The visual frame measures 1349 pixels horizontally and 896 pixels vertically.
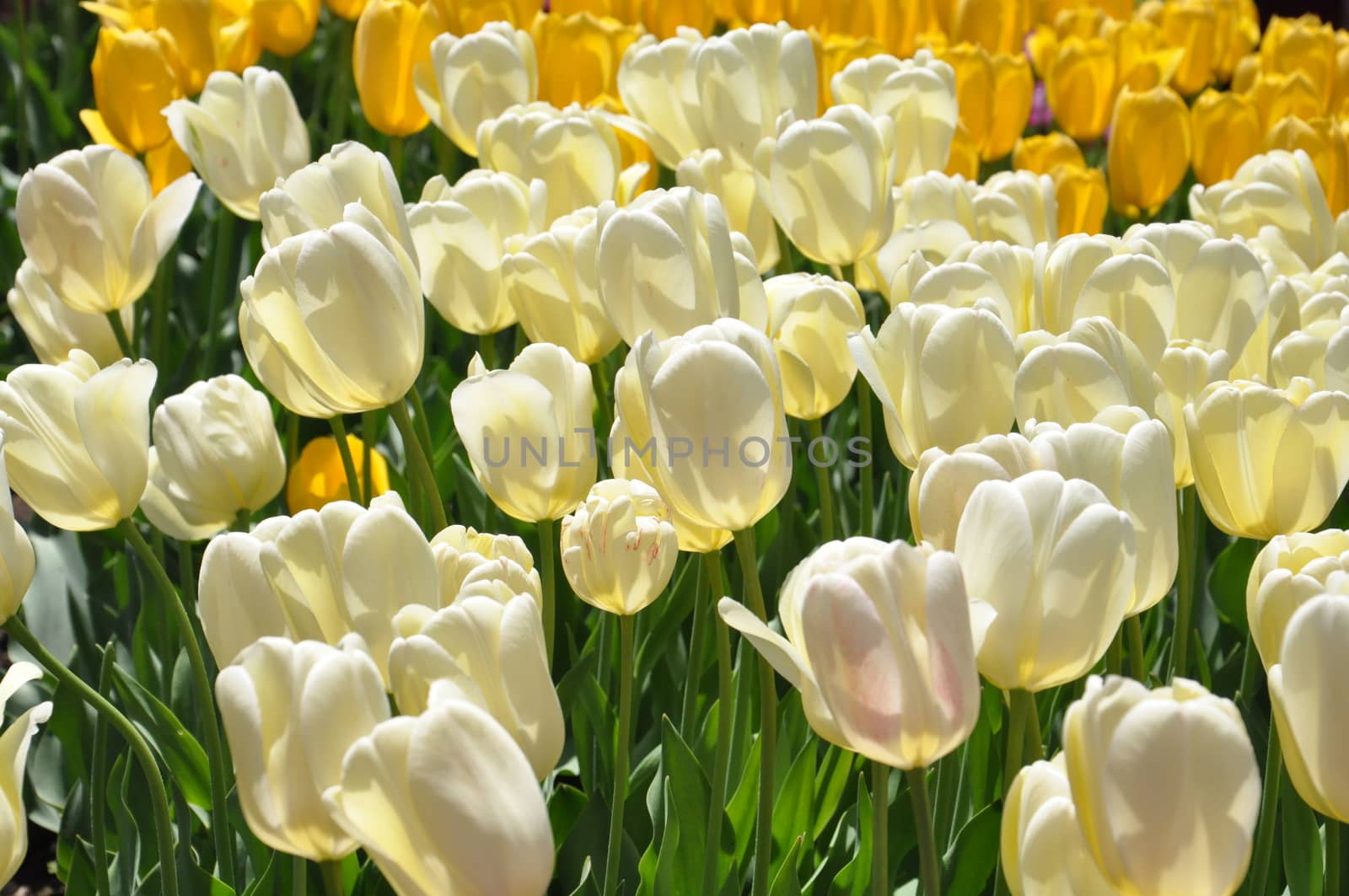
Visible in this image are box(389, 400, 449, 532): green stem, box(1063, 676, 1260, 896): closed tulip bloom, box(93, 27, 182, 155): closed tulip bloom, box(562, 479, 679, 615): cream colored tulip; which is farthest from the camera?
box(93, 27, 182, 155): closed tulip bloom

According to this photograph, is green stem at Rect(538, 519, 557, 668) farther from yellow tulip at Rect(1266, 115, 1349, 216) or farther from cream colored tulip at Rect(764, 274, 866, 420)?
yellow tulip at Rect(1266, 115, 1349, 216)

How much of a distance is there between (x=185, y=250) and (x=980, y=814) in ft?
7.06

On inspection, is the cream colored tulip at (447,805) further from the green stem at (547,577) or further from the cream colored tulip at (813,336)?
the cream colored tulip at (813,336)

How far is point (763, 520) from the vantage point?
1.63m

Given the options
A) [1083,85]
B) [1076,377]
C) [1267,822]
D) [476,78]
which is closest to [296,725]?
[1076,377]

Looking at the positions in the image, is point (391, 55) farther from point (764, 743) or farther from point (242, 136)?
point (764, 743)

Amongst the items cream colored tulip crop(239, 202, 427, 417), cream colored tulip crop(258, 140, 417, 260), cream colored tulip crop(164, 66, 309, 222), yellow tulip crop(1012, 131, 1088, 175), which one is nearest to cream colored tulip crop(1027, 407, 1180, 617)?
cream colored tulip crop(239, 202, 427, 417)

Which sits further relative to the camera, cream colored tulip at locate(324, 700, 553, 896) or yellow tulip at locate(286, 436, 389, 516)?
yellow tulip at locate(286, 436, 389, 516)

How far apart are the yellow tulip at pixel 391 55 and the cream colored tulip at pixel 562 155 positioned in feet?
1.76

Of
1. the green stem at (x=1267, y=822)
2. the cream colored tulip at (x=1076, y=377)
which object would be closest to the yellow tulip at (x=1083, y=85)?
the cream colored tulip at (x=1076, y=377)

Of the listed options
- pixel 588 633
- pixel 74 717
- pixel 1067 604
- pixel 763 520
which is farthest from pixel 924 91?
pixel 74 717

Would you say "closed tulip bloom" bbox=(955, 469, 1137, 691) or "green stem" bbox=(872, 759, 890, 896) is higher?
"closed tulip bloom" bbox=(955, 469, 1137, 691)

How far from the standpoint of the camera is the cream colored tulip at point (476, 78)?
6.13 ft

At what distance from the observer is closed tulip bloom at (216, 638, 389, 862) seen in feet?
2.25
